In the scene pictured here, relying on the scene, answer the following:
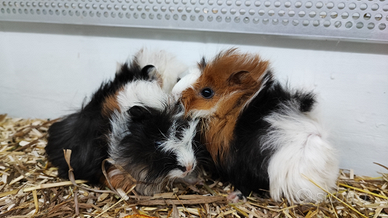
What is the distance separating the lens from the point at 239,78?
1156 millimetres

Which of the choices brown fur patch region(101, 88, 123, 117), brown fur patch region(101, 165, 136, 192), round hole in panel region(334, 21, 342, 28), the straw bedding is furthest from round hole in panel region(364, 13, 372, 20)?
brown fur patch region(101, 165, 136, 192)

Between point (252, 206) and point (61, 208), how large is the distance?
0.84m

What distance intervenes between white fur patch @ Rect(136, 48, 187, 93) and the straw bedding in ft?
1.84

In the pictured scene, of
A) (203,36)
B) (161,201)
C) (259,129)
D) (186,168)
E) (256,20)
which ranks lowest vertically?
(161,201)

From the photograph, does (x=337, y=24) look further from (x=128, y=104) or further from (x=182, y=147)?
(x=128, y=104)

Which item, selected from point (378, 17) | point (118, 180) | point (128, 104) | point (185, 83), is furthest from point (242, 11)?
point (118, 180)

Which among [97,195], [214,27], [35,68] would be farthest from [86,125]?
[35,68]

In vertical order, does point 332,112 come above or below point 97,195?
above

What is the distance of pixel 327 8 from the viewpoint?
1.26 meters

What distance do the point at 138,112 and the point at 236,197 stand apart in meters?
0.60

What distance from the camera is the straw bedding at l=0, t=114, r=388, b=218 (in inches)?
44.3

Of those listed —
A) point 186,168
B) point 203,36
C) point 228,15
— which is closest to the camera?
point 186,168

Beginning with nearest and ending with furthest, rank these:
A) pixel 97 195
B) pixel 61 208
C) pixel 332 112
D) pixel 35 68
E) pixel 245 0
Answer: pixel 61 208, pixel 97 195, pixel 245 0, pixel 332 112, pixel 35 68

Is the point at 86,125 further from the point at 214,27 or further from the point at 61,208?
the point at 214,27
